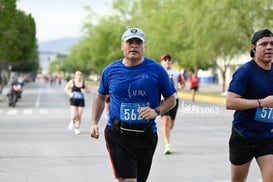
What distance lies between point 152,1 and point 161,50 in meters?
8.56

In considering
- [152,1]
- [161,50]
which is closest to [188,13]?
[161,50]

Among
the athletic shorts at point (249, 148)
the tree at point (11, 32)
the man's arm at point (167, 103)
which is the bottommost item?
the tree at point (11, 32)

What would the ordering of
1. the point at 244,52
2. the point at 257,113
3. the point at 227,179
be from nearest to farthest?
1. the point at 257,113
2. the point at 227,179
3. the point at 244,52

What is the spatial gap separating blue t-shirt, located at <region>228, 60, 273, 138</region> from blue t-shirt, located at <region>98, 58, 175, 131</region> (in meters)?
0.65

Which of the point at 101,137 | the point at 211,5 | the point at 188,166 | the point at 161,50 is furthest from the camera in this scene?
the point at 161,50

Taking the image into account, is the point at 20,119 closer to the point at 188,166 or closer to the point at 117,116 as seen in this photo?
the point at 188,166

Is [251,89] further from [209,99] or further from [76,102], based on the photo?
[209,99]

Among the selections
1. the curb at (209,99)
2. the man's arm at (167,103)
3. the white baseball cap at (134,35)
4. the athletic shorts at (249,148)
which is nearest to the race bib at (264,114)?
the athletic shorts at (249,148)

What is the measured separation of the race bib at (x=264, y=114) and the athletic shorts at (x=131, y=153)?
0.95 metres

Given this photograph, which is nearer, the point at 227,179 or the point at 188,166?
the point at 227,179

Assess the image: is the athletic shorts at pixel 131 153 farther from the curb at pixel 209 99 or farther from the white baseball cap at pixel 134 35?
the curb at pixel 209 99

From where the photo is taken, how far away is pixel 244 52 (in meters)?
40.6

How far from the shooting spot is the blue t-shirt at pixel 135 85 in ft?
18.9

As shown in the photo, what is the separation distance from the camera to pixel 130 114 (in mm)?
5750
